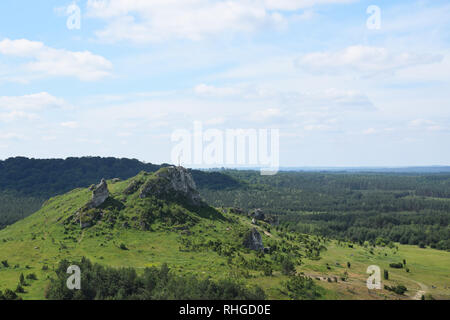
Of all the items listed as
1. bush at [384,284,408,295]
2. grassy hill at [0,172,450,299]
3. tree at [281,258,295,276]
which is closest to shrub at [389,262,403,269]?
grassy hill at [0,172,450,299]

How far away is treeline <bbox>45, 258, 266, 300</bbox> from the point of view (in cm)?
7225

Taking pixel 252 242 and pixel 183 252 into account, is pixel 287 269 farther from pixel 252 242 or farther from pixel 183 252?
pixel 183 252

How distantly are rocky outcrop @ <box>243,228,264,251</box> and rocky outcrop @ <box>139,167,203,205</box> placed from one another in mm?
35360

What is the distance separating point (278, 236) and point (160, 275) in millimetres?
84588

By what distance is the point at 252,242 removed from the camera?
415ft

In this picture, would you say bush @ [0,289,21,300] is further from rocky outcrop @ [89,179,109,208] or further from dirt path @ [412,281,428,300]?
→ dirt path @ [412,281,428,300]

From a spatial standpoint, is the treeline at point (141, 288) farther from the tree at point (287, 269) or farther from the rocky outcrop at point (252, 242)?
the rocky outcrop at point (252, 242)

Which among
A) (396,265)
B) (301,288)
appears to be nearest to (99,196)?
(301,288)

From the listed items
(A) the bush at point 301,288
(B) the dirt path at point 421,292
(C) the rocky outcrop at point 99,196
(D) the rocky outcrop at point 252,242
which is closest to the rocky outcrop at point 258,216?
(D) the rocky outcrop at point 252,242

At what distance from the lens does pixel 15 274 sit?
289ft

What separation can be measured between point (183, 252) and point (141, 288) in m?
34.7

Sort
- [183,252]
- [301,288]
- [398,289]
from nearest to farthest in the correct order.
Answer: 1. [301,288]
2. [398,289]
3. [183,252]

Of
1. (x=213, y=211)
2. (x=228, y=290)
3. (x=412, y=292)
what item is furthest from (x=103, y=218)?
(x=412, y=292)

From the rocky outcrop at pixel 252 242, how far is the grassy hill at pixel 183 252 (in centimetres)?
196
